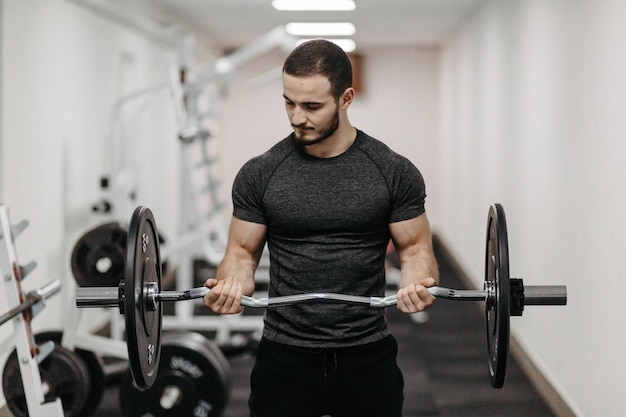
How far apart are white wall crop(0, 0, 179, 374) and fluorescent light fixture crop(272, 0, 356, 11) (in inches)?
38.9

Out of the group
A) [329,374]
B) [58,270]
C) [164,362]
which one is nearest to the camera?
[329,374]

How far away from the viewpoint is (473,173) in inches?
260

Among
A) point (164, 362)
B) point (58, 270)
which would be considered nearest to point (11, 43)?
point (58, 270)

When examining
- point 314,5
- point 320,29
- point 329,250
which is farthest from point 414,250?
point 320,29

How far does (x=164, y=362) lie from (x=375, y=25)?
15.9 ft

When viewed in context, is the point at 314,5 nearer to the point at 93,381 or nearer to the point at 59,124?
the point at 59,124

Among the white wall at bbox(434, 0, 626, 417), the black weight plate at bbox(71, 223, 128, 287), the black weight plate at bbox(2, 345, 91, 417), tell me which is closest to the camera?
the white wall at bbox(434, 0, 626, 417)

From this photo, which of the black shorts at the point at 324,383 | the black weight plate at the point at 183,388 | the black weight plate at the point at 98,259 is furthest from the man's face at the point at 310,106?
the black weight plate at the point at 98,259

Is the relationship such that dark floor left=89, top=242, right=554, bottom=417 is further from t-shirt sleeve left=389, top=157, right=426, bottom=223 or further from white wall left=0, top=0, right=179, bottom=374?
t-shirt sleeve left=389, top=157, right=426, bottom=223

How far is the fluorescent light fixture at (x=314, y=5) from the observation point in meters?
5.64

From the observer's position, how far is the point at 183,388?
3.18 metres

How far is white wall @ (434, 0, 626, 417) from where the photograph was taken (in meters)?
2.83

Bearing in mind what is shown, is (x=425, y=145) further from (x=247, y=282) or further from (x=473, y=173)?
(x=247, y=282)

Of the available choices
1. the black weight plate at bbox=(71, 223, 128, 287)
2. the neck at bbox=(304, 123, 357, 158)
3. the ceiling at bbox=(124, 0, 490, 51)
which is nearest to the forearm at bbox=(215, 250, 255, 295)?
the neck at bbox=(304, 123, 357, 158)
